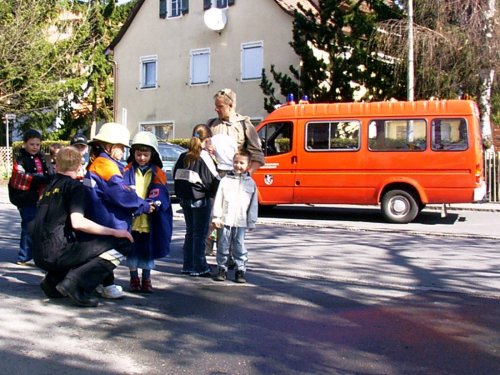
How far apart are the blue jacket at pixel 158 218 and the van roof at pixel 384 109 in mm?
8048

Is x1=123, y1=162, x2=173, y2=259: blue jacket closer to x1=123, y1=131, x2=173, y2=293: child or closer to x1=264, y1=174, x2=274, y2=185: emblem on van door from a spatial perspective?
x1=123, y1=131, x2=173, y2=293: child

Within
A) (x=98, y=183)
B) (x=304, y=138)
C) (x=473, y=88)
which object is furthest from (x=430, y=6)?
(x=98, y=183)

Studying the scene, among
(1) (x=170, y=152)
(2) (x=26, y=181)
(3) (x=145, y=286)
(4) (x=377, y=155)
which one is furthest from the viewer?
(1) (x=170, y=152)

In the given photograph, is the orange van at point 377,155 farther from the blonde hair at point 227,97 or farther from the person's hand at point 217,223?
the person's hand at point 217,223

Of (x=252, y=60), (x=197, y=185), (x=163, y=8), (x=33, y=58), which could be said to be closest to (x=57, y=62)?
(x=33, y=58)

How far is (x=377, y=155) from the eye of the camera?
44.0 feet

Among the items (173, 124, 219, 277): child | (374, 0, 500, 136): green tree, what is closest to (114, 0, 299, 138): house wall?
(374, 0, 500, 136): green tree

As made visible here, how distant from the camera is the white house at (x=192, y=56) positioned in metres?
25.3

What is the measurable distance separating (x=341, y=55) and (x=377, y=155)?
839 centimetres

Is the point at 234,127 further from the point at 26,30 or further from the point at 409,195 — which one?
the point at 26,30

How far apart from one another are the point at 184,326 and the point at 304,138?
9.10 meters

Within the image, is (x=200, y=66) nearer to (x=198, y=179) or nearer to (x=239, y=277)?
(x=198, y=179)

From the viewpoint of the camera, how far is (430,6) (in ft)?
63.1

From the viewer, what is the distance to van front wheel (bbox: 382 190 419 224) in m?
13.2
